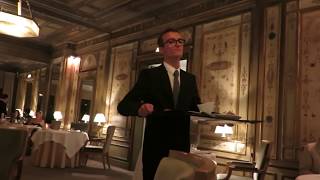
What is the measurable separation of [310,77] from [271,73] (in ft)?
1.96

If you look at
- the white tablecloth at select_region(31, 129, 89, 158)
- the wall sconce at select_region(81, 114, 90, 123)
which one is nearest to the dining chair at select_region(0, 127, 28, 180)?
the white tablecloth at select_region(31, 129, 89, 158)

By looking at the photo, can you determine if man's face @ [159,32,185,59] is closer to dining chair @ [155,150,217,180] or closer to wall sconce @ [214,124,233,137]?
dining chair @ [155,150,217,180]

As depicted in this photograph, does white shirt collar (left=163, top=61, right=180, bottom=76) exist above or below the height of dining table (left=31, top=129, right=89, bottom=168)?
above

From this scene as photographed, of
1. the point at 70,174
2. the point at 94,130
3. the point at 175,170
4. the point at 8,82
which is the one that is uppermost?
the point at 8,82

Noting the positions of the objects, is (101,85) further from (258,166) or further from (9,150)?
(9,150)

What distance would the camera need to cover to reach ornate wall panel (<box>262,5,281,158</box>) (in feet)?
16.7

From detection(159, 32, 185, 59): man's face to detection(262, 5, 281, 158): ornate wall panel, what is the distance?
12.3 ft

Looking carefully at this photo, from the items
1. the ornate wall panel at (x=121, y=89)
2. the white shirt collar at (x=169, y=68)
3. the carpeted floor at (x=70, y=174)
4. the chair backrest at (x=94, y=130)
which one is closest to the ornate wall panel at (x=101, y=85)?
the ornate wall panel at (x=121, y=89)

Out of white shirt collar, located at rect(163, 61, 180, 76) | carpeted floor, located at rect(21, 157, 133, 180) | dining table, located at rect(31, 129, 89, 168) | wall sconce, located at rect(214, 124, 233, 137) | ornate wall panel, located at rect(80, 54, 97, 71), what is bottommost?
carpeted floor, located at rect(21, 157, 133, 180)

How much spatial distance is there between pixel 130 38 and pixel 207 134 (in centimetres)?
363

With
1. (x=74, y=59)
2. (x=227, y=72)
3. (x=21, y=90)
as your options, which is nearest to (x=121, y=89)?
(x=74, y=59)

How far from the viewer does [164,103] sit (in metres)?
1.69

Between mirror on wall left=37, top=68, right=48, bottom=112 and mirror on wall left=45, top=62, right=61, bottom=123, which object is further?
mirror on wall left=37, top=68, right=48, bottom=112

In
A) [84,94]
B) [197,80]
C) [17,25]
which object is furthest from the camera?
[84,94]
